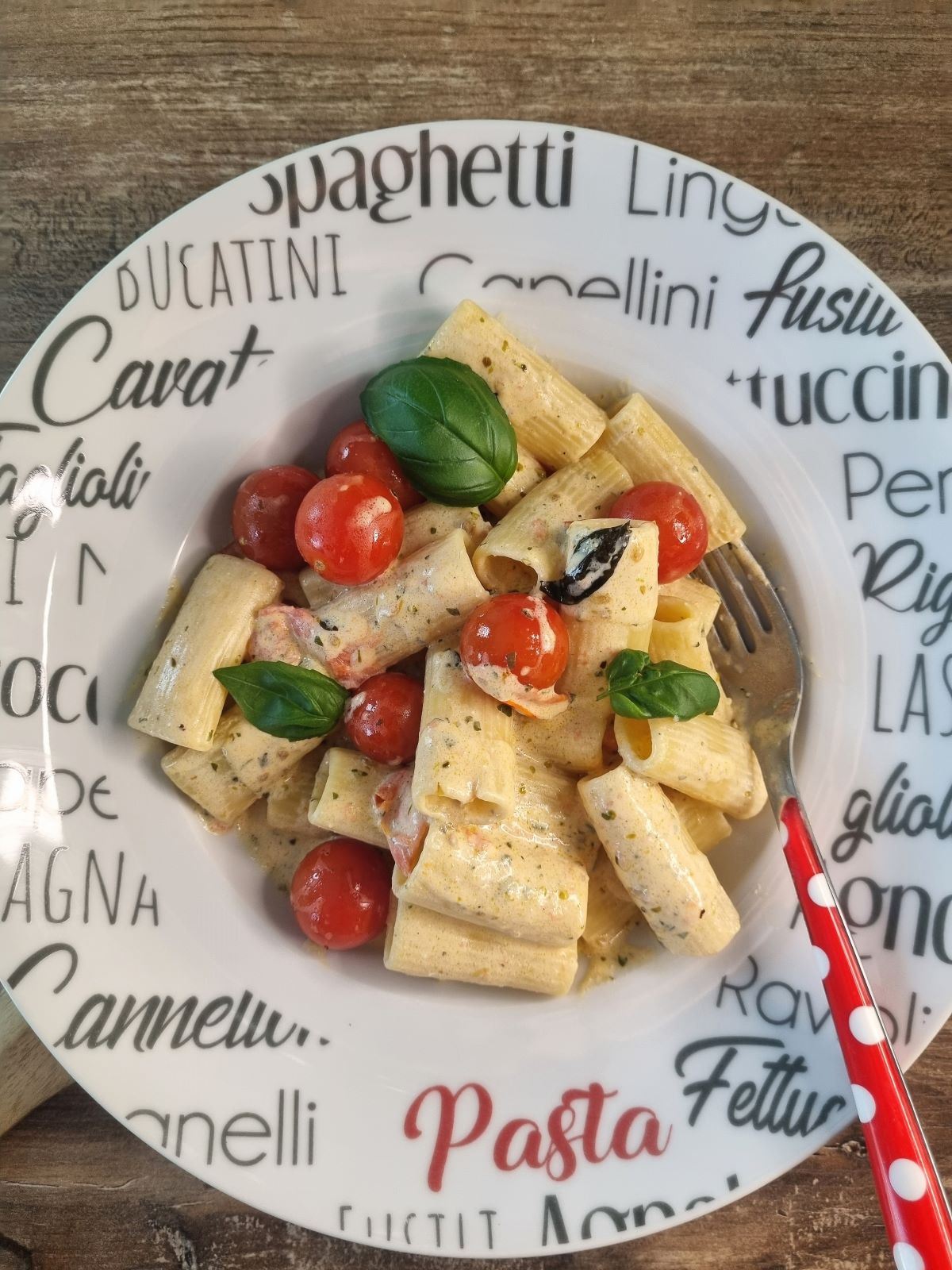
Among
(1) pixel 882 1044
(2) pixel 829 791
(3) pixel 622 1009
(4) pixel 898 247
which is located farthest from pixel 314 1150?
(4) pixel 898 247

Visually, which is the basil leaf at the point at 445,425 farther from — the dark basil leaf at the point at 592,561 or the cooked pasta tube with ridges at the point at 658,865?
the cooked pasta tube with ridges at the point at 658,865

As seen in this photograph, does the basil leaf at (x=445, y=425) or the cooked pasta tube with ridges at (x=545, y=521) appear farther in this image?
the cooked pasta tube with ridges at (x=545, y=521)

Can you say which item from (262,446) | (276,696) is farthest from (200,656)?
(262,446)

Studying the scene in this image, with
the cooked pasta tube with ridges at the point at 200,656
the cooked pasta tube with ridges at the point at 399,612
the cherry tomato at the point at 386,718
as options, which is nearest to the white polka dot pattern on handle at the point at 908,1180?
the cherry tomato at the point at 386,718

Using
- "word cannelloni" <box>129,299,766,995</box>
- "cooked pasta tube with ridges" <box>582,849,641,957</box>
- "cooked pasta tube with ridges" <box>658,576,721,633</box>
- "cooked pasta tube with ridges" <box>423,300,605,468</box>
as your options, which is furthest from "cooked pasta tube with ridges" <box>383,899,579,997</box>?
"cooked pasta tube with ridges" <box>423,300,605,468</box>

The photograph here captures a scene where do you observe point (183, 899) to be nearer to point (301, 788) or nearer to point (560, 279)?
point (301, 788)

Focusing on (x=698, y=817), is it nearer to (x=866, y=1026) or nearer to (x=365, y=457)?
(x=866, y=1026)
